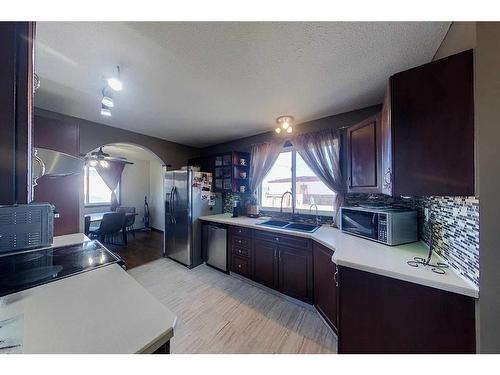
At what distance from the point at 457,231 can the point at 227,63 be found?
6.10 feet

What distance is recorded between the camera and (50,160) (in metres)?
1.19

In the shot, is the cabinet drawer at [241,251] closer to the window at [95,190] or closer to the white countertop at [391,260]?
the white countertop at [391,260]

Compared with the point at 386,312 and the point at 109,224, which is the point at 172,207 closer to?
the point at 109,224

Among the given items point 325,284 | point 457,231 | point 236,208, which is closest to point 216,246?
point 236,208

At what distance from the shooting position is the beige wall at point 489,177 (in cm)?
79

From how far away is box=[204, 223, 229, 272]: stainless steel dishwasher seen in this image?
2814mm

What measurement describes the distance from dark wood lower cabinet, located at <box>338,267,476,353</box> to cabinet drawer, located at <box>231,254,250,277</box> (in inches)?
55.7

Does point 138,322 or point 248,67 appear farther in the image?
point 248,67

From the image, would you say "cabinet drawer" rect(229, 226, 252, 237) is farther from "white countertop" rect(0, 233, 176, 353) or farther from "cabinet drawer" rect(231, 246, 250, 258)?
"white countertop" rect(0, 233, 176, 353)

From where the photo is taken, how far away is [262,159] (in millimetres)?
2973

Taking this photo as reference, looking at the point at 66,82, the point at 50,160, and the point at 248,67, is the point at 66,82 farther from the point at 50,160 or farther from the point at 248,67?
the point at 248,67
